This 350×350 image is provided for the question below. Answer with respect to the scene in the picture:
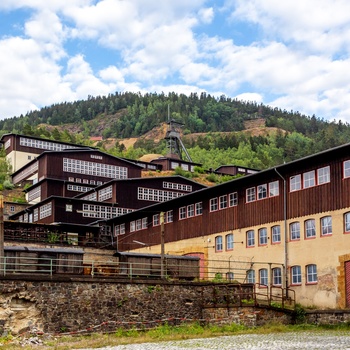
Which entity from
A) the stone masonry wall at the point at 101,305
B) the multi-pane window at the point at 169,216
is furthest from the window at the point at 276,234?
the multi-pane window at the point at 169,216

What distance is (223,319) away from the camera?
97.8 ft

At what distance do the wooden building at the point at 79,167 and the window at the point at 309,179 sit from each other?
43.6 meters

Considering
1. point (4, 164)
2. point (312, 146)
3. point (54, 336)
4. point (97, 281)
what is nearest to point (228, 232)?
point (97, 281)

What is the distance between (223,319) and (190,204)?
1459cm

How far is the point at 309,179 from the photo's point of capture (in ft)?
111

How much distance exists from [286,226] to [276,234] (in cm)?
114

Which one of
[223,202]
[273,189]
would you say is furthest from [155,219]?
[273,189]

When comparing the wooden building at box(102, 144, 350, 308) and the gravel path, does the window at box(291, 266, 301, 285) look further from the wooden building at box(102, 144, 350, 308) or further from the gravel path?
the gravel path

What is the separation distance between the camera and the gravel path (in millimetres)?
21516

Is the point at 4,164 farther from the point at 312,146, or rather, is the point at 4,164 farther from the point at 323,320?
the point at 312,146

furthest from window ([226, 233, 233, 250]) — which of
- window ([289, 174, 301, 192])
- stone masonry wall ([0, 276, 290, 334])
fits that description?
stone masonry wall ([0, 276, 290, 334])

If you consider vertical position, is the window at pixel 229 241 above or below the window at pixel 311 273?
above

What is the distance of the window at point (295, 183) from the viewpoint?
34406 mm

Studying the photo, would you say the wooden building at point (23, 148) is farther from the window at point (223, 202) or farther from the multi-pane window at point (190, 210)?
the window at point (223, 202)
